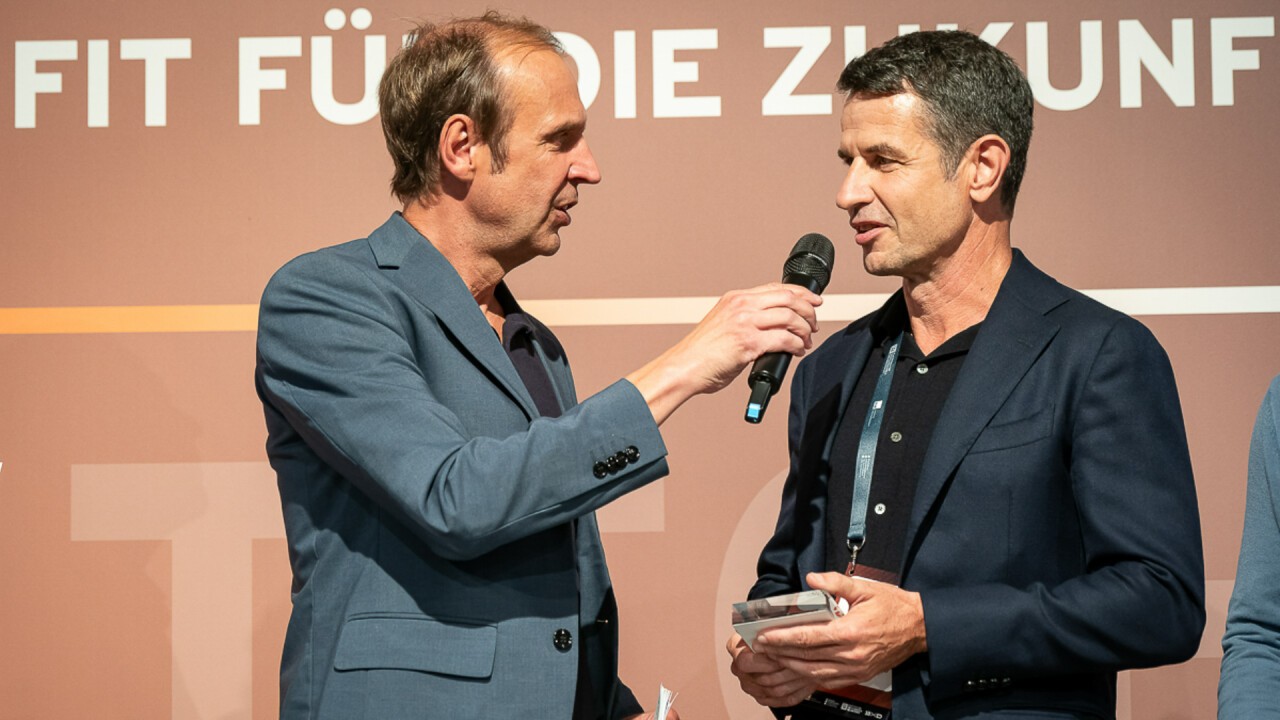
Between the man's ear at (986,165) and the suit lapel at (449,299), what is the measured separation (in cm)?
89

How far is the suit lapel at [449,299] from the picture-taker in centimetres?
198

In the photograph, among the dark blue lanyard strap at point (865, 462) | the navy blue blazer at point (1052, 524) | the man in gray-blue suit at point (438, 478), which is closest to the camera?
the man in gray-blue suit at point (438, 478)

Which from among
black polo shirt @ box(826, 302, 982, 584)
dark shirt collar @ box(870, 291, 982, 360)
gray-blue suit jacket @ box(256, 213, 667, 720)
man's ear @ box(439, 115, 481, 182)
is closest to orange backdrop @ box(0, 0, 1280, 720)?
dark shirt collar @ box(870, 291, 982, 360)

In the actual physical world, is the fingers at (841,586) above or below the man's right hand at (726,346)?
below

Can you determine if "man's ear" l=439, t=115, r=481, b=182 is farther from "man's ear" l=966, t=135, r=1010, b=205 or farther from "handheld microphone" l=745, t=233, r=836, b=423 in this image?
"man's ear" l=966, t=135, r=1010, b=205

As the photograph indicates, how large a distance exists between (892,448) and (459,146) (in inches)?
36.7

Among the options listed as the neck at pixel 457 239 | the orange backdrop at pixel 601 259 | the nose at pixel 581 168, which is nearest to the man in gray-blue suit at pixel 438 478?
the neck at pixel 457 239

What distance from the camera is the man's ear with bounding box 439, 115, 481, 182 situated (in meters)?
2.19

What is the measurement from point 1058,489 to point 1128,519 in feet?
0.40

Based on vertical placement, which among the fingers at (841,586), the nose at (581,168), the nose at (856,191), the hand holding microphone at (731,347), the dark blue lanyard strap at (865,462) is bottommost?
the fingers at (841,586)

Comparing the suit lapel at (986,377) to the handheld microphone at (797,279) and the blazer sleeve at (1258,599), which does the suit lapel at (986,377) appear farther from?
the blazer sleeve at (1258,599)

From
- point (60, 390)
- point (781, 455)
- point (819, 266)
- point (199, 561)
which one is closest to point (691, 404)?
point (781, 455)

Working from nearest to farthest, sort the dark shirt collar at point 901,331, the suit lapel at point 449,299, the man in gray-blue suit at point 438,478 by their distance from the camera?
1. the man in gray-blue suit at point 438,478
2. the suit lapel at point 449,299
3. the dark shirt collar at point 901,331

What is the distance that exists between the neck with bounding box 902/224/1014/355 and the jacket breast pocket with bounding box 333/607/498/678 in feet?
3.20
